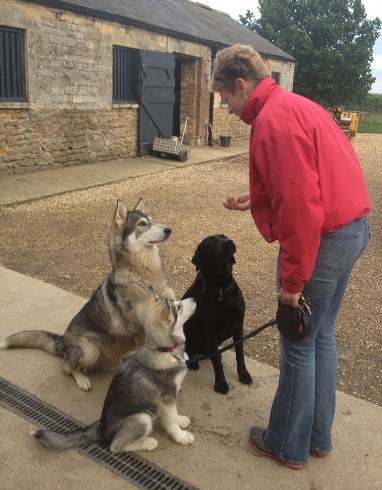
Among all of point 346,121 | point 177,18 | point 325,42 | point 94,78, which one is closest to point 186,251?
point 94,78

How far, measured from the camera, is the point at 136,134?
14.4 m

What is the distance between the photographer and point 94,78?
12.4m

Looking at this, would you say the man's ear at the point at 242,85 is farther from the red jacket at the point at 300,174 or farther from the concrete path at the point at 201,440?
the concrete path at the point at 201,440

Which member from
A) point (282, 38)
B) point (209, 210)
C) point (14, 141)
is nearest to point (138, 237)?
point (209, 210)

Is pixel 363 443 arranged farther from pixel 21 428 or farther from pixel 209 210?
pixel 209 210

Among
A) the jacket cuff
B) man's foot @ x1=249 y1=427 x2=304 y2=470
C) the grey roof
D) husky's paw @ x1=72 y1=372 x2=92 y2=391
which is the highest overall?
the grey roof

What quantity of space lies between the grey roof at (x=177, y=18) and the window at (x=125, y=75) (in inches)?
32.1

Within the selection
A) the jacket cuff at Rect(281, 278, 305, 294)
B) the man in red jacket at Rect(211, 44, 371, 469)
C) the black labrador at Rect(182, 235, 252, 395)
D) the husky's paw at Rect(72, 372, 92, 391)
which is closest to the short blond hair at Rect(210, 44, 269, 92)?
the man in red jacket at Rect(211, 44, 371, 469)

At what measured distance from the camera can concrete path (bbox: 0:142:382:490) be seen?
2633 mm

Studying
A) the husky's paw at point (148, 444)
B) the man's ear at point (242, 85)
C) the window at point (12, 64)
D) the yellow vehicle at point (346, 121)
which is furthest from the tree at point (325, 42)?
the husky's paw at point (148, 444)

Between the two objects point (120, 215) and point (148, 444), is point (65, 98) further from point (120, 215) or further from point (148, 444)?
point (148, 444)

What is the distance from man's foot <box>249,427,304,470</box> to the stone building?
373 inches

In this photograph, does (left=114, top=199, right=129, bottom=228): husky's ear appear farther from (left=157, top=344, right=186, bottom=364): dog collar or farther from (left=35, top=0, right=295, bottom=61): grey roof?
(left=35, top=0, right=295, bottom=61): grey roof

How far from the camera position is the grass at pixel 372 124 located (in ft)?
92.9
